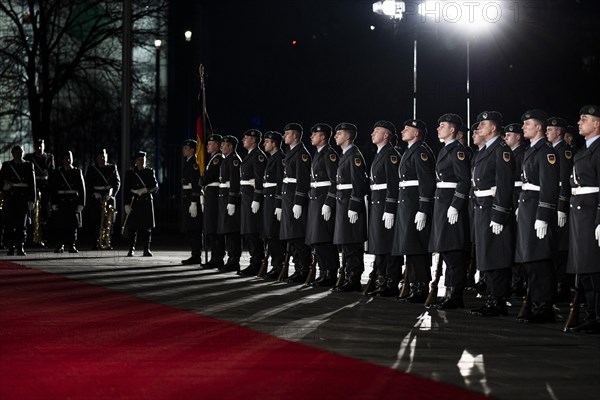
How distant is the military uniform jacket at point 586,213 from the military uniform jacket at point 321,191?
5.18 m

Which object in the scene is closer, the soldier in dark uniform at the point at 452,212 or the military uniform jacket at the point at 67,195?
the soldier in dark uniform at the point at 452,212

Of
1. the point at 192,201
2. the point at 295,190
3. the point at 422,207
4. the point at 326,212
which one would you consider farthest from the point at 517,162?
the point at 192,201

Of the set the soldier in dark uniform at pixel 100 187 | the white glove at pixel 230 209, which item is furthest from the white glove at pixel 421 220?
the soldier in dark uniform at pixel 100 187

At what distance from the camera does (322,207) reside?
1620cm

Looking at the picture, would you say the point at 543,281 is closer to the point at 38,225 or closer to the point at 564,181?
the point at 564,181

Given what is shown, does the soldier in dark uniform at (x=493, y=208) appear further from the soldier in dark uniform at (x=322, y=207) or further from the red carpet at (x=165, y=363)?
the soldier in dark uniform at (x=322, y=207)

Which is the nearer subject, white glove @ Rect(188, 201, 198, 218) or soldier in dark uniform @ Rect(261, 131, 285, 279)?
soldier in dark uniform @ Rect(261, 131, 285, 279)

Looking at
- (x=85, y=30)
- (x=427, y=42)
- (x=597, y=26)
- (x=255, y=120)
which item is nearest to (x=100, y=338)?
(x=597, y=26)

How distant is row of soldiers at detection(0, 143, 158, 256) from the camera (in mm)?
23125

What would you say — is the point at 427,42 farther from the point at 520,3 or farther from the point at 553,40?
the point at 520,3

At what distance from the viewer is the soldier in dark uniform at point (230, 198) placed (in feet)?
62.7

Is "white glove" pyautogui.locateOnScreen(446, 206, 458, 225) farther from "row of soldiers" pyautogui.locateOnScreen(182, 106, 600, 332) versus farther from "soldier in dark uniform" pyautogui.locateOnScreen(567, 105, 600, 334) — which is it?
"soldier in dark uniform" pyautogui.locateOnScreen(567, 105, 600, 334)

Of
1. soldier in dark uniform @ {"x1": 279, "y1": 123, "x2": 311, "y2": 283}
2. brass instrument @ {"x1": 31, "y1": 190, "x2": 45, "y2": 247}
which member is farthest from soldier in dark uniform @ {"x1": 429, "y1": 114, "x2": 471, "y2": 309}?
brass instrument @ {"x1": 31, "y1": 190, "x2": 45, "y2": 247}

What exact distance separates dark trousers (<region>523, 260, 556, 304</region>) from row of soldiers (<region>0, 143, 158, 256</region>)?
1209 centimetres
